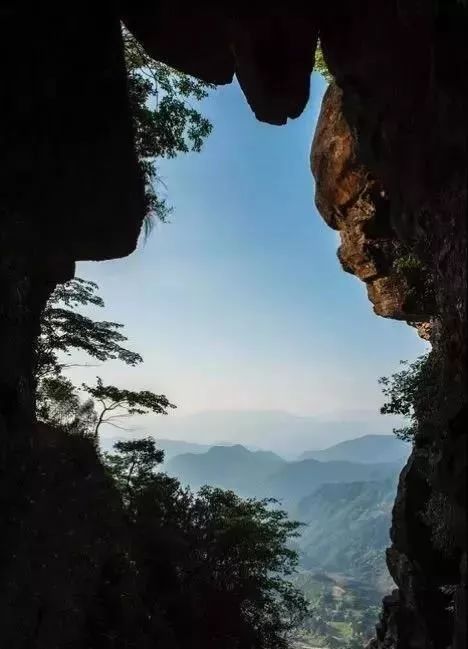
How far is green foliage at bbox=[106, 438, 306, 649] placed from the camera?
12195mm

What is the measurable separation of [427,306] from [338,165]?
4.99 meters

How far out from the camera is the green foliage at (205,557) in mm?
12195

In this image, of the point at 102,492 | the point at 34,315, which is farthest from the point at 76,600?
the point at 34,315

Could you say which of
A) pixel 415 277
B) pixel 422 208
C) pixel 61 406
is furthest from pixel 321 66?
pixel 61 406

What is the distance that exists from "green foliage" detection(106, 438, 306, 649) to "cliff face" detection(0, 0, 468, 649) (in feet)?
5.75

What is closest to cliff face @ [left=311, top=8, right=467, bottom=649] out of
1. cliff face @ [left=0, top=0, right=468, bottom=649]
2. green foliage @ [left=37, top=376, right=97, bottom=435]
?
cliff face @ [left=0, top=0, right=468, bottom=649]

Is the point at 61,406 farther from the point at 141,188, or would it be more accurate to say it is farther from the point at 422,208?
the point at 422,208

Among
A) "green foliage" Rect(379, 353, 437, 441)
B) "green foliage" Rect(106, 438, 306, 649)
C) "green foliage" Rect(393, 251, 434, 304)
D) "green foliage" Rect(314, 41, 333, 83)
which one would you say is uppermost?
"green foliage" Rect(314, 41, 333, 83)

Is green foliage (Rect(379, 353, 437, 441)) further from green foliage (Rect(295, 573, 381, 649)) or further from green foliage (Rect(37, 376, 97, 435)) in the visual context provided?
green foliage (Rect(295, 573, 381, 649))

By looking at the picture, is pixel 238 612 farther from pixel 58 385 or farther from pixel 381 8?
pixel 381 8

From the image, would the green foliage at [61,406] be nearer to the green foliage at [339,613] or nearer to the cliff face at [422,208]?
the cliff face at [422,208]

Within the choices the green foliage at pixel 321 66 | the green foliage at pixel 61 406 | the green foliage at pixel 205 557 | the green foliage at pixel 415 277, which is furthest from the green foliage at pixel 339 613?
the green foliage at pixel 321 66

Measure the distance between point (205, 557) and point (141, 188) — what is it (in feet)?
38.3

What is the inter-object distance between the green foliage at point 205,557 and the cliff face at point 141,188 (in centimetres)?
175
